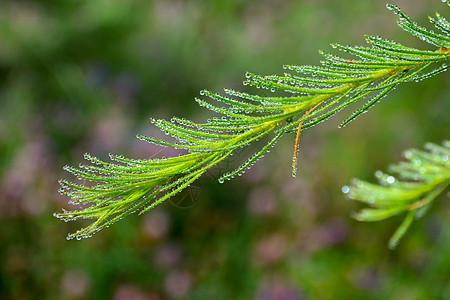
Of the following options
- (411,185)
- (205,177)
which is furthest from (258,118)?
(205,177)

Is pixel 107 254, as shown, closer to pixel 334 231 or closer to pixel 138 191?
pixel 334 231

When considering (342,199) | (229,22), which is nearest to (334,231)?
(342,199)

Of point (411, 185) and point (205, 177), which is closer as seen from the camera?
point (411, 185)

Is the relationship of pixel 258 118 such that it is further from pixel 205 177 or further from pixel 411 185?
pixel 205 177

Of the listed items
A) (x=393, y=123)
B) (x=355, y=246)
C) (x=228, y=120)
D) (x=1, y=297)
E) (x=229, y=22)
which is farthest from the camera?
(x=229, y=22)

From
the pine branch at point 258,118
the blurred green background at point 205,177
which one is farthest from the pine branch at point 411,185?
the blurred green background at point 205,177

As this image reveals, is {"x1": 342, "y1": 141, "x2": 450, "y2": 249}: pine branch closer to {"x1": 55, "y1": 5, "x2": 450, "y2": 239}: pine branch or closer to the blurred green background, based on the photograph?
{"x1": 55, "y1": 5, "x2": 450, "y2": 239}: pine branch

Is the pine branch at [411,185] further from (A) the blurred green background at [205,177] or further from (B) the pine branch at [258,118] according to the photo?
(A) the blurred green background at [205,177]

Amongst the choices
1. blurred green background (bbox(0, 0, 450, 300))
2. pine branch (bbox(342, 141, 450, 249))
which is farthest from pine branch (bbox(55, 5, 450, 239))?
blurred green background (bbox(0, 0, 450, 300))
